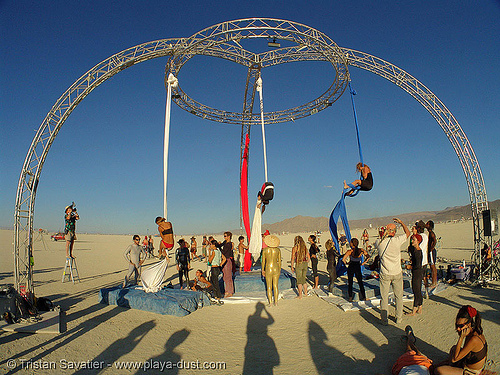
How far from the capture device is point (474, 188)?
33.0 feet

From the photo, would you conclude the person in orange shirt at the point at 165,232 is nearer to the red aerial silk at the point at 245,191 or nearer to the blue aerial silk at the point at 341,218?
the red aerial silk at the point at 245,191

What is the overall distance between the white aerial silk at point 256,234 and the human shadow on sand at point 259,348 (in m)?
3.93

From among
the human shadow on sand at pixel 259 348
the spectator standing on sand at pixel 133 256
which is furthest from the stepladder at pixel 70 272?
the human shadow on sand at pixel 259 348

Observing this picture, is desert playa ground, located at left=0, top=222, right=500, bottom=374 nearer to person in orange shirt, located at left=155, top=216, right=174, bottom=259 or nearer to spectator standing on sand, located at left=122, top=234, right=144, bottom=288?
spectator standing on sand, located at left=122, top=234, right=144, bottom=288

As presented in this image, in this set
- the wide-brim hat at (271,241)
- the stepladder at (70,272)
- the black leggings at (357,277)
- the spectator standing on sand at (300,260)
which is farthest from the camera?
the stepladder at (70,272)

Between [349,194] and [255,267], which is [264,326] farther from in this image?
[255,267]

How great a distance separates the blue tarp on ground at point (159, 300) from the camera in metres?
7.10

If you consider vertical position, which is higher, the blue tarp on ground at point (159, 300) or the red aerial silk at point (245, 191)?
the red aerial silk at point (245, 191)

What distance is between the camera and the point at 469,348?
11.1ft

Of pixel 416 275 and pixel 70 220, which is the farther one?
pixel 70 220

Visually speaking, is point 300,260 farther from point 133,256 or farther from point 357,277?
point 133,256

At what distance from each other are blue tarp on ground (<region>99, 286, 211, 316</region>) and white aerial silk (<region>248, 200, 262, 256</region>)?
3.34 m

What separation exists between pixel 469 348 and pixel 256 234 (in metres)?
7.71

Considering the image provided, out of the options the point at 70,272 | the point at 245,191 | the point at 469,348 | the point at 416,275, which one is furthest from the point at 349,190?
the point at 70,272
